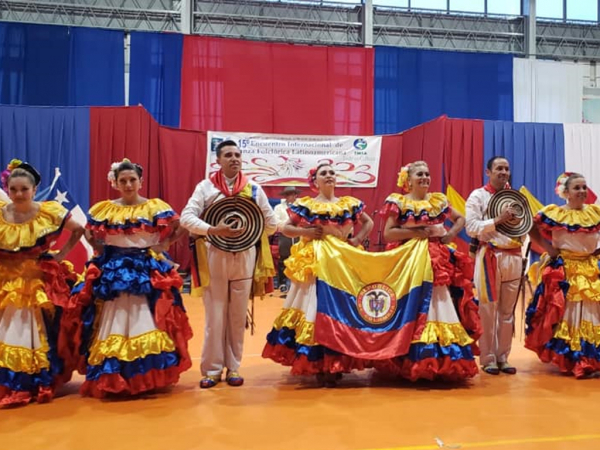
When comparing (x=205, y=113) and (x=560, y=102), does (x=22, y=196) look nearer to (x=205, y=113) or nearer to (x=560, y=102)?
(x=205, y=113)

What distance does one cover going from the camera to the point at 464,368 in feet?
11.0

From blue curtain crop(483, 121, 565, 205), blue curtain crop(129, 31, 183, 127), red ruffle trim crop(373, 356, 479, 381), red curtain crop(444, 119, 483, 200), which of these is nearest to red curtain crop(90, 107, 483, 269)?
red curtain crop(444, 119, 483, 200)

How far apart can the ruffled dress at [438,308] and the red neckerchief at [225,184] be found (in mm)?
948

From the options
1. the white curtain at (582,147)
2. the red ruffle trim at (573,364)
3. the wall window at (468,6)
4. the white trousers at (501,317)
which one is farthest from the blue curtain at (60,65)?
the wall window at (468,6)

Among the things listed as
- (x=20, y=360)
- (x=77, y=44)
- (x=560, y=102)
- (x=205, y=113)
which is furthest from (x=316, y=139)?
(x=20, y=360)

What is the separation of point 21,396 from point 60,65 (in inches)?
301

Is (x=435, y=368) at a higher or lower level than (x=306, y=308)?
lower

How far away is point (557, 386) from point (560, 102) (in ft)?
31.6

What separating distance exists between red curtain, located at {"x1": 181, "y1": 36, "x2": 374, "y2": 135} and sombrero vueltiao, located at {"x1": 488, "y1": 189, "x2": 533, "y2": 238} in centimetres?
617

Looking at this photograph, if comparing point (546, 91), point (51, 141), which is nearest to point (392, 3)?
A: point (546, 91)

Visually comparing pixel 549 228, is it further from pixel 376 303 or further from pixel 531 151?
pixel 531 151

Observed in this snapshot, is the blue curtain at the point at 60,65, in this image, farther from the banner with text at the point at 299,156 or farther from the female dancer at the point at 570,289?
the female dancer at the point at 570,289

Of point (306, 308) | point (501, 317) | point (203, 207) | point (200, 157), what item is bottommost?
point (501, 317)

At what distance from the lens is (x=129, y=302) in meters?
3.26
